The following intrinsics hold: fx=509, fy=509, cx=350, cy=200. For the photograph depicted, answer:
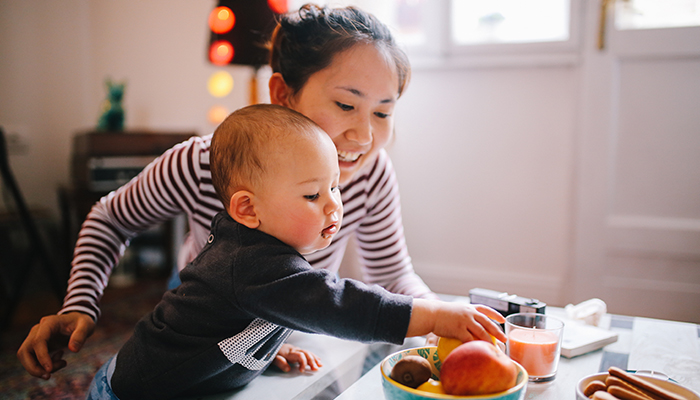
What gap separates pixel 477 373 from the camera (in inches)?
20.4

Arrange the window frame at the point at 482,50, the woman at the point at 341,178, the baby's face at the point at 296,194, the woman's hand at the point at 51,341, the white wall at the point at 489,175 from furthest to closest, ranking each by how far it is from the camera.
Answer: the white wall at the point at 489,175
the window frame at the point at 482,50
the woman at the point at 341,178
the woman's hand at the point at 51,341
the baby's face at the point at 296,194

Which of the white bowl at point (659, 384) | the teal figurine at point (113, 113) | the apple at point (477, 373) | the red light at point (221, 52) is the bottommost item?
the white bowl at point (659, 384)

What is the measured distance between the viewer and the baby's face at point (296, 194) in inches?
25.4

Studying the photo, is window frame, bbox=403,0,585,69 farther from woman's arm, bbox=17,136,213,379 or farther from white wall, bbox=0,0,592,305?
woman's arm, bbox=17,136,213,379

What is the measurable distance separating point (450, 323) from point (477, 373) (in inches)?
3.3

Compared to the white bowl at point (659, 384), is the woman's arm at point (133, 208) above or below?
Answer: above

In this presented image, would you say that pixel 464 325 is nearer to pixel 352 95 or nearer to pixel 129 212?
pixel 352 95

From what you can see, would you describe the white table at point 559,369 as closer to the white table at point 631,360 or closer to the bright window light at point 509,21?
the white table at point 631,360

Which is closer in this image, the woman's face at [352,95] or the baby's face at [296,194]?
the baby's face at [296,194]

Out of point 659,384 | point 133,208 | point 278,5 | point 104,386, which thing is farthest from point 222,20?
point 659,384

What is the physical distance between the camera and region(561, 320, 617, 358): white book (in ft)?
2.59

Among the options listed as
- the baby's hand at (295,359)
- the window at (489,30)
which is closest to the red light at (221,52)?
the window at (489,30)

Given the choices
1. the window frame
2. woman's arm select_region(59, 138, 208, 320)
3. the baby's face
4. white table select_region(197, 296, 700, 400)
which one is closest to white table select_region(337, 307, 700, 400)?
white table select_region(197, 296, 700, 400)

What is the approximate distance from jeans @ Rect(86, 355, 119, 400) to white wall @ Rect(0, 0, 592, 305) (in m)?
1.97
